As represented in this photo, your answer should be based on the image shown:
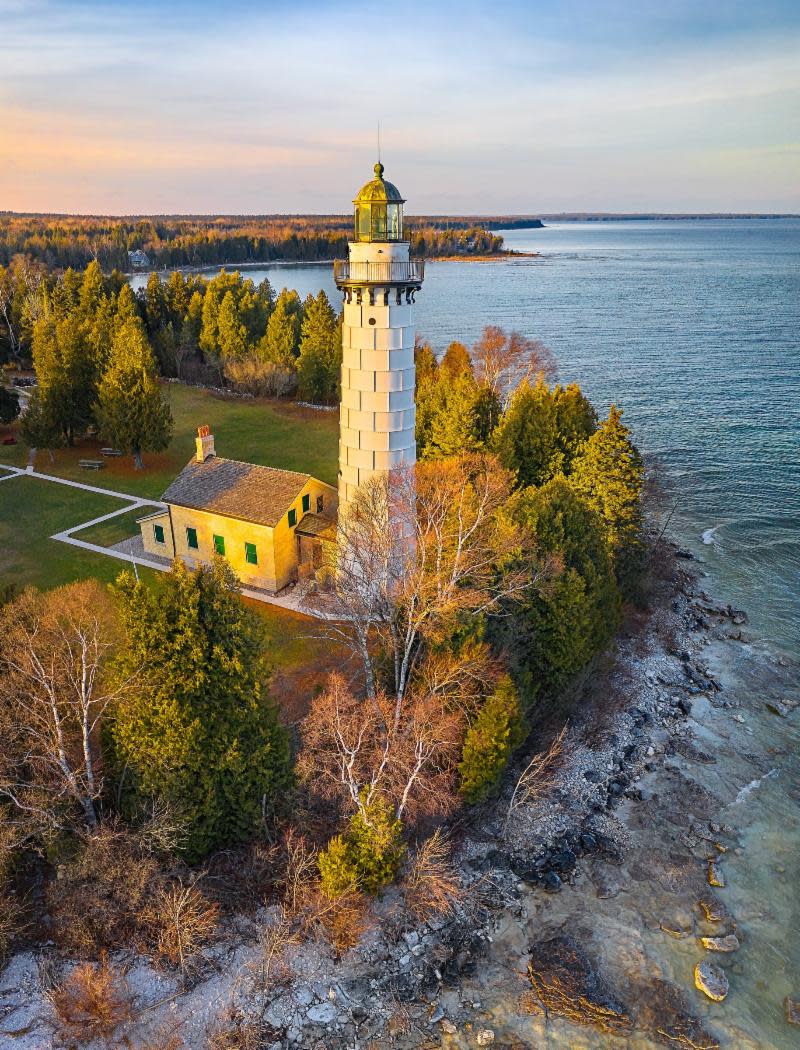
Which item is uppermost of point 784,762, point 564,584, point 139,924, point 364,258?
point 364,258

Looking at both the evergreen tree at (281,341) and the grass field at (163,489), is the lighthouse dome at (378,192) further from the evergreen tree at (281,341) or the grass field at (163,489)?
the evergreen tree at (281,341)

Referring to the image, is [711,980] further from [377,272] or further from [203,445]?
[203,445]

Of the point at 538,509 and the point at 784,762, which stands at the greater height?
the point at 538,509

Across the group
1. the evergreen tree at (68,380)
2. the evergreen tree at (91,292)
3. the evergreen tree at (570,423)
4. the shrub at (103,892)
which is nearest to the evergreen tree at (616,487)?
the evergreen tree at (570,423)

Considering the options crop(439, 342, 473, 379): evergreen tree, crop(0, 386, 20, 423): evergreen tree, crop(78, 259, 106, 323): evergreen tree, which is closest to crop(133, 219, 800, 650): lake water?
crop(439, 342, 473, 379): evergreen tree

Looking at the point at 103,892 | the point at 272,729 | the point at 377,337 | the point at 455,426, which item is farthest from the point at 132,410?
the point at 103,892

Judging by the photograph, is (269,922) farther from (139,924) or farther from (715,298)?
(715,298)

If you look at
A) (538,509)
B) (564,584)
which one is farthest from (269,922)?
(538,509)
